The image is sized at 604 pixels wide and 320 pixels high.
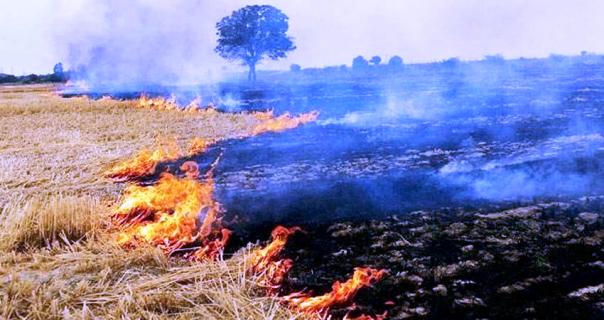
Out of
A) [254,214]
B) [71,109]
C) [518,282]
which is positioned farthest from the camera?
[71,109]

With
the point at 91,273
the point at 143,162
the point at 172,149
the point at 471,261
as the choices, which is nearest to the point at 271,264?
the point at 91,273

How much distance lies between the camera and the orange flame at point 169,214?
18.6 ft

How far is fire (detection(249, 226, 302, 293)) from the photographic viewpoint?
4657 millimetres

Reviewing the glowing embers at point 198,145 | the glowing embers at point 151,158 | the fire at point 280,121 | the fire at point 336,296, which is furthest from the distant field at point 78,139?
the fire at point 336,296

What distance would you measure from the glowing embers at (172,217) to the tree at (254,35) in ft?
143

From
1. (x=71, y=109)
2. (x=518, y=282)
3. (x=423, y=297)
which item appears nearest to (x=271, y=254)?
(x=423, y=297)

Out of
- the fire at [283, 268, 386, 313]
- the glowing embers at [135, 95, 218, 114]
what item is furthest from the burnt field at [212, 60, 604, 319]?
the glowing embers at [135, 95, 218, 114]

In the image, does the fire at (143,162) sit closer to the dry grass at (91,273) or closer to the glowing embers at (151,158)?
the glowing embers at (151,158)

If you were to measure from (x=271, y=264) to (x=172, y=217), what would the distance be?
1866mm

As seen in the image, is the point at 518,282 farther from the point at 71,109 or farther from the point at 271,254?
the point at 71,109

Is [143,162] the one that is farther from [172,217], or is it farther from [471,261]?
[471,261]

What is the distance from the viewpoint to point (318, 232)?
5.98 m

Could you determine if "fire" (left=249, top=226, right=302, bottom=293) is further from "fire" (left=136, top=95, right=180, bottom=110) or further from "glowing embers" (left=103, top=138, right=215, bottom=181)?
"fire" (left=136, top=95, right=180, bottom=110)

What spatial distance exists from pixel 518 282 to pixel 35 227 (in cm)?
502
